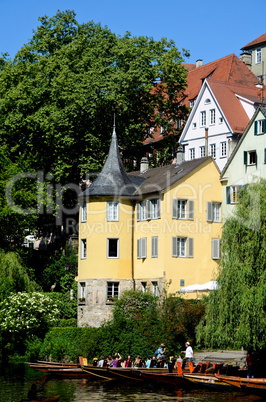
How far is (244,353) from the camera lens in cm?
4519

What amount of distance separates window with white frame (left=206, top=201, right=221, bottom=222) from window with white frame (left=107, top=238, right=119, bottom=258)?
6674mm

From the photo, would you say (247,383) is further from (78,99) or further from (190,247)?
(78,99)

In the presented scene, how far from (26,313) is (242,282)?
2080cm

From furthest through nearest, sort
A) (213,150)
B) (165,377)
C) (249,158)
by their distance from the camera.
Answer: (213,150) < (249,158) < (165,377)

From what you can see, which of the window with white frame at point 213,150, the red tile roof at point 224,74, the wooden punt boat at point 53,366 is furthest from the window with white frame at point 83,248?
the red tile roof at point 224,74

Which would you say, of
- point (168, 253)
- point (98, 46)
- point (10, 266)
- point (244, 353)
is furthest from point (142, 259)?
point (98, 46)

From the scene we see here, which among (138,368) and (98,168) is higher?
(98,168)

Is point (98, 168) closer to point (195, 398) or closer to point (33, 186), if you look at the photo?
point (33, 186)

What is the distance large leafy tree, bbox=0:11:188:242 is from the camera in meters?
64.4

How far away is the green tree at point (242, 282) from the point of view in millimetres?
37906

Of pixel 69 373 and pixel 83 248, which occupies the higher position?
pixel 83 248

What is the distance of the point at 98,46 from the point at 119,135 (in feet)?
24.5

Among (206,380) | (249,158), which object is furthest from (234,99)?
(206,380)

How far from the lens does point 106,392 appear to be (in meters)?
40.0
